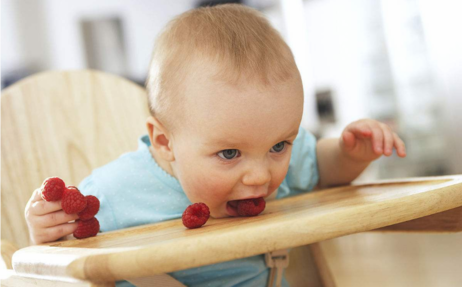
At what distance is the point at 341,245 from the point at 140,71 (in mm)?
2483

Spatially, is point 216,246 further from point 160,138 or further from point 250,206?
point 160,138

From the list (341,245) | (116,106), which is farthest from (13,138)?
(341,245)

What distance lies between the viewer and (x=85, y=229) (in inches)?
25.9

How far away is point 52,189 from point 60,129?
0.47 m

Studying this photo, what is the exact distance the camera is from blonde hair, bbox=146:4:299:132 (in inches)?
26.1

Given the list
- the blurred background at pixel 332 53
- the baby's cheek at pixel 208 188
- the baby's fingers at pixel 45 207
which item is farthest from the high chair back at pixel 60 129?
the blurred background at pixel 332 53

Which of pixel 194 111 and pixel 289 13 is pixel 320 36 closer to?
pixel 289 13

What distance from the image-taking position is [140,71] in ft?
14.3

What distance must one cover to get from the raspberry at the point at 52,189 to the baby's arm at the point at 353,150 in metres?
0.50

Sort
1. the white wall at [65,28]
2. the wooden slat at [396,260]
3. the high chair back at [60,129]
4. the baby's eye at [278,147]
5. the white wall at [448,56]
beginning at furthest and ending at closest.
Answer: the white wall at [65,28], the white wall at [448,56], the wooden slat at [396,260], the high chair back at [60,129], the baby's eye at [278,147]

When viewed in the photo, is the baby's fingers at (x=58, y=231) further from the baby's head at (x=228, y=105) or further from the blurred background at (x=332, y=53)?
the blurred background at (x=332, y=53)

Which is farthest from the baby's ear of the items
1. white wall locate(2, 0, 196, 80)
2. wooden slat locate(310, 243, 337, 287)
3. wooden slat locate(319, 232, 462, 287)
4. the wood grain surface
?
white wall locate(2, 0, 196, 80)

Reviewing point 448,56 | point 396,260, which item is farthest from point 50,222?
point 448,56

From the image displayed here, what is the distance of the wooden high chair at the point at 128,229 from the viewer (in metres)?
0.43
